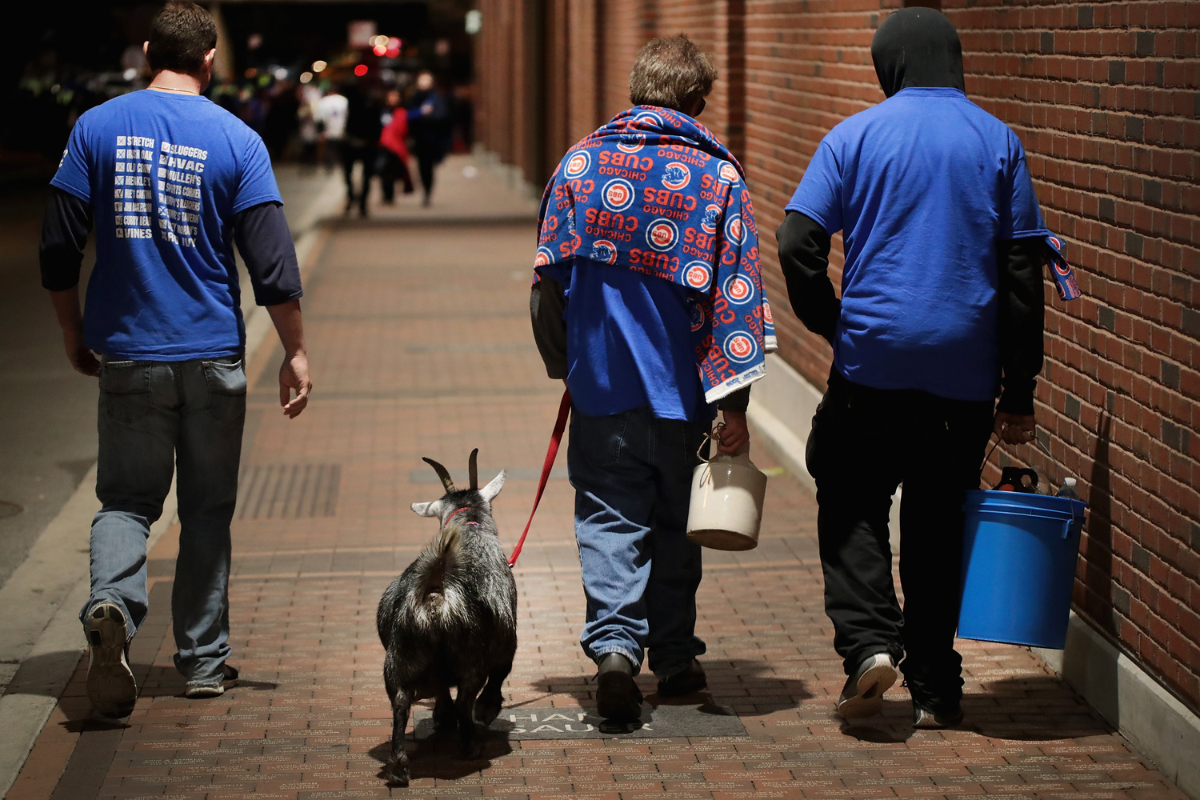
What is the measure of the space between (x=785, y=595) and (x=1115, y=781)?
207 centimetres

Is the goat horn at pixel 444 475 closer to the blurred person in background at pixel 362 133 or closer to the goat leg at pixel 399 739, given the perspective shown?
the goat leg at pixel 399 739

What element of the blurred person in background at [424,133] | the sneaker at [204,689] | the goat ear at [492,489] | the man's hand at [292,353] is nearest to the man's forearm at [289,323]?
the man's hand at [292,353]

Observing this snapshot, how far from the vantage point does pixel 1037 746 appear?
4.47 meters

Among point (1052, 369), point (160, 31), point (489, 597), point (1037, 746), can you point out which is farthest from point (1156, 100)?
point (160, 31)

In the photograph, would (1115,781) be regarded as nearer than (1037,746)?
Yes

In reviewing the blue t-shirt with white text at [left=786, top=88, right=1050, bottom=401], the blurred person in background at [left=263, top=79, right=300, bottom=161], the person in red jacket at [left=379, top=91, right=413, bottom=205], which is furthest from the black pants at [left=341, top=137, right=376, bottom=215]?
the blue t-shirt with white text at [left=786, top=88, right=1050, bottom=401]

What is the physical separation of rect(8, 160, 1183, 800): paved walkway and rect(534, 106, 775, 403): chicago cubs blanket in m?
1.10

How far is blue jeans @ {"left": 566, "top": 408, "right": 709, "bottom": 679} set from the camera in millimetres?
4609

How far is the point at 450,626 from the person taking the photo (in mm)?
4086

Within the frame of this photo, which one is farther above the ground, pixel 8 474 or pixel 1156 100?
pixel 1156 100

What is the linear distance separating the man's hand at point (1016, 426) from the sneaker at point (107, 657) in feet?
8.74

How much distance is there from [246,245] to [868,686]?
2315 millimetres

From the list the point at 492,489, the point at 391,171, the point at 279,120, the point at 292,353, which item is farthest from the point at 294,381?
the point at 279,120

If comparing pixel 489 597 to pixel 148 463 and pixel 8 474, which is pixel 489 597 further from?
pixel 8 474
